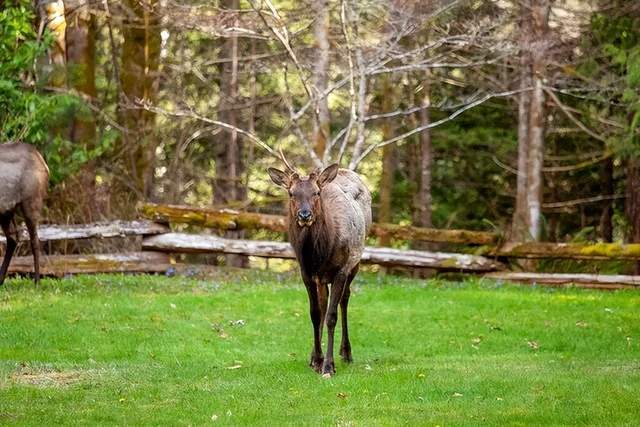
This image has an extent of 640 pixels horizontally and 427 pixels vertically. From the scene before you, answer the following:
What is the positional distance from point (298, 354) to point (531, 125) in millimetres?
10556

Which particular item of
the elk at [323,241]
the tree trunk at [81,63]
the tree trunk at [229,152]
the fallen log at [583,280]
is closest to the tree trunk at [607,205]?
the fallen log at [583,280]

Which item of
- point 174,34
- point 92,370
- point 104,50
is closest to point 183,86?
point 174,34

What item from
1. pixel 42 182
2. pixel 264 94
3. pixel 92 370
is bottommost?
pixel 92 370

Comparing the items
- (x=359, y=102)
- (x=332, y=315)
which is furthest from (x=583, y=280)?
(x=332, y=315)

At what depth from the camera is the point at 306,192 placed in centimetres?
1009

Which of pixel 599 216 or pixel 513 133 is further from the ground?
pixel 513 133

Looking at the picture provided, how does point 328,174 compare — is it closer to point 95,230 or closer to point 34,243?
point 34,243

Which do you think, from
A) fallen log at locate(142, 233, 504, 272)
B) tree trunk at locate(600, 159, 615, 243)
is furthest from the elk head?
tree trunk at locate(600, 159, 615, 243)

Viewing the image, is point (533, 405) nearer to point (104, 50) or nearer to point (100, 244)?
point (100, 244)

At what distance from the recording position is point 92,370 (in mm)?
10406

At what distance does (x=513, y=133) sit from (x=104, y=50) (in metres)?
11.6

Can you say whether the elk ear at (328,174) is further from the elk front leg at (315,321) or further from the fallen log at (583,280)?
the fallen log at (583,280)

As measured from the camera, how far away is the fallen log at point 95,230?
691 inches

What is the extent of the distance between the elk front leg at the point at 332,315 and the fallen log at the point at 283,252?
8.00 m
